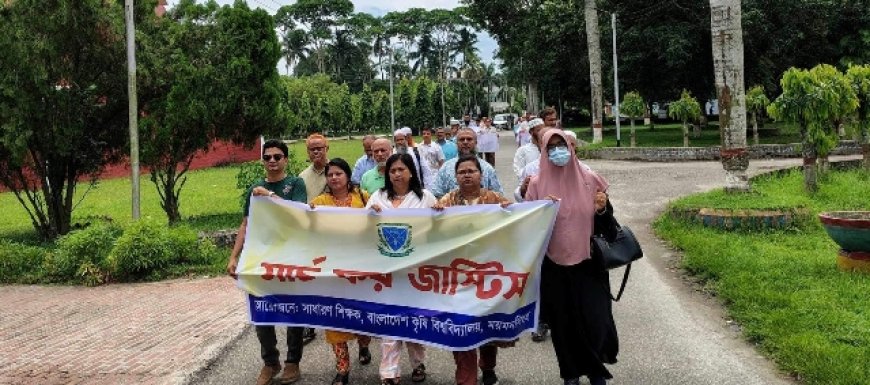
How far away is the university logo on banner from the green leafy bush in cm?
655

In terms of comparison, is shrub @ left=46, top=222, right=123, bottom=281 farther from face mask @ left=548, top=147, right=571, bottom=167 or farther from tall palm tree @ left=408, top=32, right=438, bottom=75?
tall palm tree @ left=408, top=32, right=438, bottom=75

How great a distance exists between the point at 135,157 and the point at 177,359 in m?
5.31

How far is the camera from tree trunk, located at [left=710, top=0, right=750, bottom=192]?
1094 cm

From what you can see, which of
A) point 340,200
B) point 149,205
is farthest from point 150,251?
point 149,205

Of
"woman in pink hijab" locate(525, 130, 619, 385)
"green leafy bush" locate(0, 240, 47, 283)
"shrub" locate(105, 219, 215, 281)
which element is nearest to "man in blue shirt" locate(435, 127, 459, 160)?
"shrub" locate(105, 219, 215, 281)

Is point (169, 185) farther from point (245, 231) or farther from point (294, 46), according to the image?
point (294, 46)

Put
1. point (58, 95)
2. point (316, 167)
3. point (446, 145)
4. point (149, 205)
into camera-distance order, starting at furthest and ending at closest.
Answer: point (149, 205) < point (446, 145) < point (58, 95) < point (316, 167)

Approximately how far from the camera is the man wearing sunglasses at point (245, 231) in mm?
4930

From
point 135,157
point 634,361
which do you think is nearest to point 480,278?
point 634,361

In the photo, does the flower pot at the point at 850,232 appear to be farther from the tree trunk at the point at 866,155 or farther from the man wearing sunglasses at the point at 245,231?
the tree trunk at the point at 866,155

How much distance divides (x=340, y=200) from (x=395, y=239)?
0.58 m

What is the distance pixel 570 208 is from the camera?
4.32 metres

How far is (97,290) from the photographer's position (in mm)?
8469

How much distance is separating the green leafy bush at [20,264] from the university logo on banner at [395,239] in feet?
21.5
